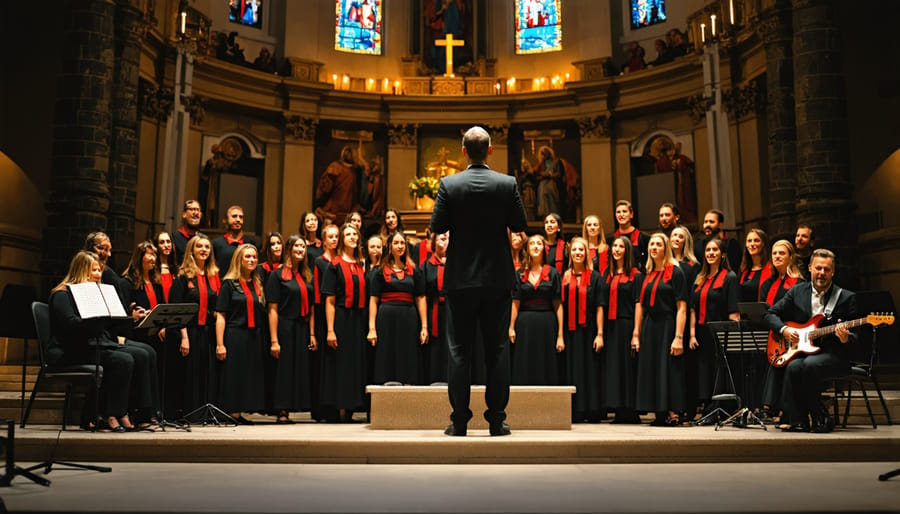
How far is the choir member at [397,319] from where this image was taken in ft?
26.0

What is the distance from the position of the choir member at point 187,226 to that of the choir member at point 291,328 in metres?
1.25

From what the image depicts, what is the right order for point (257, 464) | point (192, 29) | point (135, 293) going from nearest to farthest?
point (257, 464) < point (135, 293) < point (192, 29)

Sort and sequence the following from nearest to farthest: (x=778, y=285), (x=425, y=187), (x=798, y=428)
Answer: (x=798, y=428)
(x=778, y=285)
(x=425, y=187)

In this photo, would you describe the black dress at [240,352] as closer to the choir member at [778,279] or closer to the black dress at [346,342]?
the black dress at [346,342]

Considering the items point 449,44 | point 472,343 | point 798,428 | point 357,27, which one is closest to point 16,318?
point 472,343

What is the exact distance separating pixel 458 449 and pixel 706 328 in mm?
3443

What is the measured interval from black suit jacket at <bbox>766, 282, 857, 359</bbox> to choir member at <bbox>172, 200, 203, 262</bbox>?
5514 mm

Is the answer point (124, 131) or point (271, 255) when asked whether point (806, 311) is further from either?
point (124, 131)

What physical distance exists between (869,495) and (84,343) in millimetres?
5427

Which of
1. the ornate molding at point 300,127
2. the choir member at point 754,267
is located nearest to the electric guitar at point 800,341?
the choir member at point 754,267

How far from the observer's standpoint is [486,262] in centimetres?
534

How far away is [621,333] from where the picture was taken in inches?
312

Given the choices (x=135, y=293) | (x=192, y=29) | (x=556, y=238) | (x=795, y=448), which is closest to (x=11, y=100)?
(x=192, y=29)

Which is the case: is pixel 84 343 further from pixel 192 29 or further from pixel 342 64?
pixel 342 64
